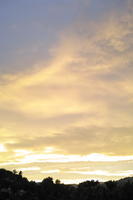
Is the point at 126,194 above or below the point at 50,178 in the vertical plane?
below

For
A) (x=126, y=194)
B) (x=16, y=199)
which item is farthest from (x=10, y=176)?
(x=126, y=194)

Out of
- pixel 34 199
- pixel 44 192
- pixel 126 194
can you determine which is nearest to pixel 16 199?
pixel 34 199

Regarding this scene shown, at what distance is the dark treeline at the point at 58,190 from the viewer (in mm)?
103562

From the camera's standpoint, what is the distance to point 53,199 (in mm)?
118500

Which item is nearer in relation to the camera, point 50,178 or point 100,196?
point 100,196

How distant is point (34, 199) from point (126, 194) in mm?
30178

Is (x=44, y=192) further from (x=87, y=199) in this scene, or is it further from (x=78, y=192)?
(x=87, y=199)

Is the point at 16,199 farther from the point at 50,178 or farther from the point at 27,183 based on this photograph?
the point at 50,178

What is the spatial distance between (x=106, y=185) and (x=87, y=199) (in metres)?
10.9

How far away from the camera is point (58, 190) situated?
12712cm

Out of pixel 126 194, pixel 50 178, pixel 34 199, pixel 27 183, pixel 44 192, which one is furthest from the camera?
pixel 50 178

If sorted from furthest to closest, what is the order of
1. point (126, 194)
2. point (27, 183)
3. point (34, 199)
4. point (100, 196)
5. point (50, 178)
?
point (50, 178), point (27, 183), point (34, 199), point (100, 196), point (126, 194)

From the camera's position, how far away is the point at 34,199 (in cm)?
11506

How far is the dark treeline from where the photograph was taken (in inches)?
4077
